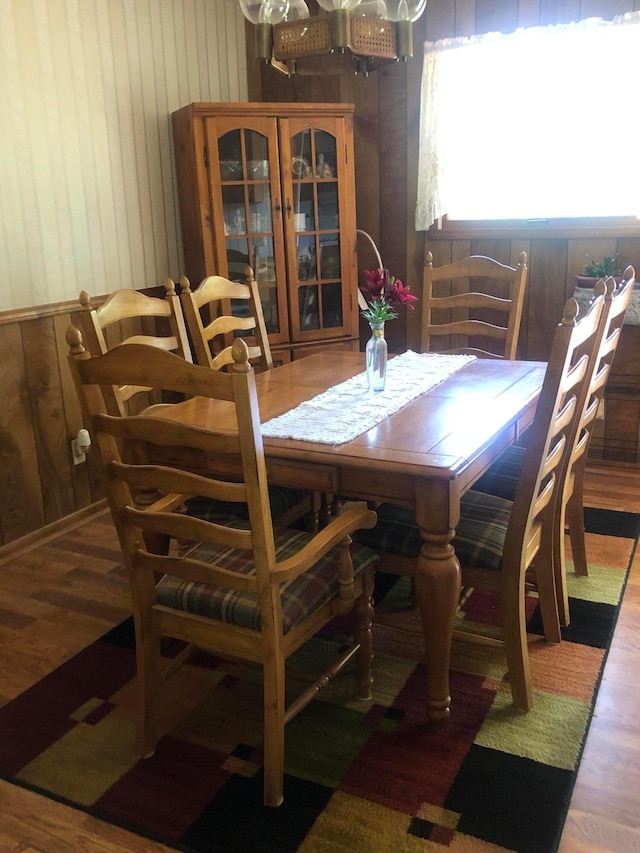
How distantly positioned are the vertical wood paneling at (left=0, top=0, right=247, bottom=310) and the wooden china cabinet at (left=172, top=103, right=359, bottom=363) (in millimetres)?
174

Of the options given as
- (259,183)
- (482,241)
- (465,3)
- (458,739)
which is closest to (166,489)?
(458,739)

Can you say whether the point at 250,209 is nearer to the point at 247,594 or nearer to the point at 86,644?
the point at 86,644

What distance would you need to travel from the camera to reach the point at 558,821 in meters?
1.56

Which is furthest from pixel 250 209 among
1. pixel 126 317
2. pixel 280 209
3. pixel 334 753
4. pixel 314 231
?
pixel 334 753

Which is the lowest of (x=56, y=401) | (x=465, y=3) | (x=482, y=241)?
(x=56, y=401)

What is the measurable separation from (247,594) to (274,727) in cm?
28

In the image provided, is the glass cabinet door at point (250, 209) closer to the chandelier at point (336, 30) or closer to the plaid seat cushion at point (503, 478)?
the chandelier at point (336, 30)

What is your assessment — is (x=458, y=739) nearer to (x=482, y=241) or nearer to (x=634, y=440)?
(x=634, y=440)

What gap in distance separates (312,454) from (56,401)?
5.64 ft

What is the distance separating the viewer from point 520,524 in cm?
178

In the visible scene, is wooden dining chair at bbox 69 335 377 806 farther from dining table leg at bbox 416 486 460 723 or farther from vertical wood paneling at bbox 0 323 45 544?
vertical wood paneling at bbox 0 323 45 544

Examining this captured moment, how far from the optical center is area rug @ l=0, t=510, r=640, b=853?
1560 mm

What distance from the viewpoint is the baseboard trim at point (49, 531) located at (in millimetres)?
2906

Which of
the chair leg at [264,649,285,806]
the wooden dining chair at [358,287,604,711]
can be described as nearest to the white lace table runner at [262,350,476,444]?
the wooden dining chair at [358,287,604,711]
